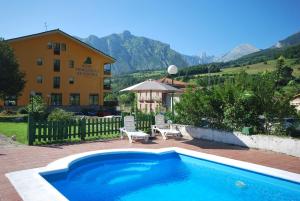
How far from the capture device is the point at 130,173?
30.8 ft

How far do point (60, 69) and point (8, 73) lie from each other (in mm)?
12236

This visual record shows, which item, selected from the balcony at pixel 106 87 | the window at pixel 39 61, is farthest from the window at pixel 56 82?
Answer: the balcony at pixel 106 87

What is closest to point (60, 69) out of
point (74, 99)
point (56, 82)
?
point (56, 82)

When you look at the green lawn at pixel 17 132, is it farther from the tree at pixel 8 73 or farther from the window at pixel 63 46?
the window at pixel 63 46

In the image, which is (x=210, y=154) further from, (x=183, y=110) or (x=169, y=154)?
(x=183, y=110)

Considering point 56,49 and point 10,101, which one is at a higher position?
point 56,49

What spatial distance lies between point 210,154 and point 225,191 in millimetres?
2795

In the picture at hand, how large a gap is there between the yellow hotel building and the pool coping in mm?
28709

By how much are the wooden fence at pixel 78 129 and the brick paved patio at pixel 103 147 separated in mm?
907

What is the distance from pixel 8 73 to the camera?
2709 centimetres

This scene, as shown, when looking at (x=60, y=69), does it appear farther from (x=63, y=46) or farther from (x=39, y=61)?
(x=63, y=46)

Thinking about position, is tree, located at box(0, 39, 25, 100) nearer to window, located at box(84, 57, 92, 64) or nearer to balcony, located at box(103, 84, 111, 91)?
window, located at box(84, 57, 92, 64)

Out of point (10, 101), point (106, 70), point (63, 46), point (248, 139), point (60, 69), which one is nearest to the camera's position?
point (248, 139)

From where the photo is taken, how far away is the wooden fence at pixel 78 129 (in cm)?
1180
